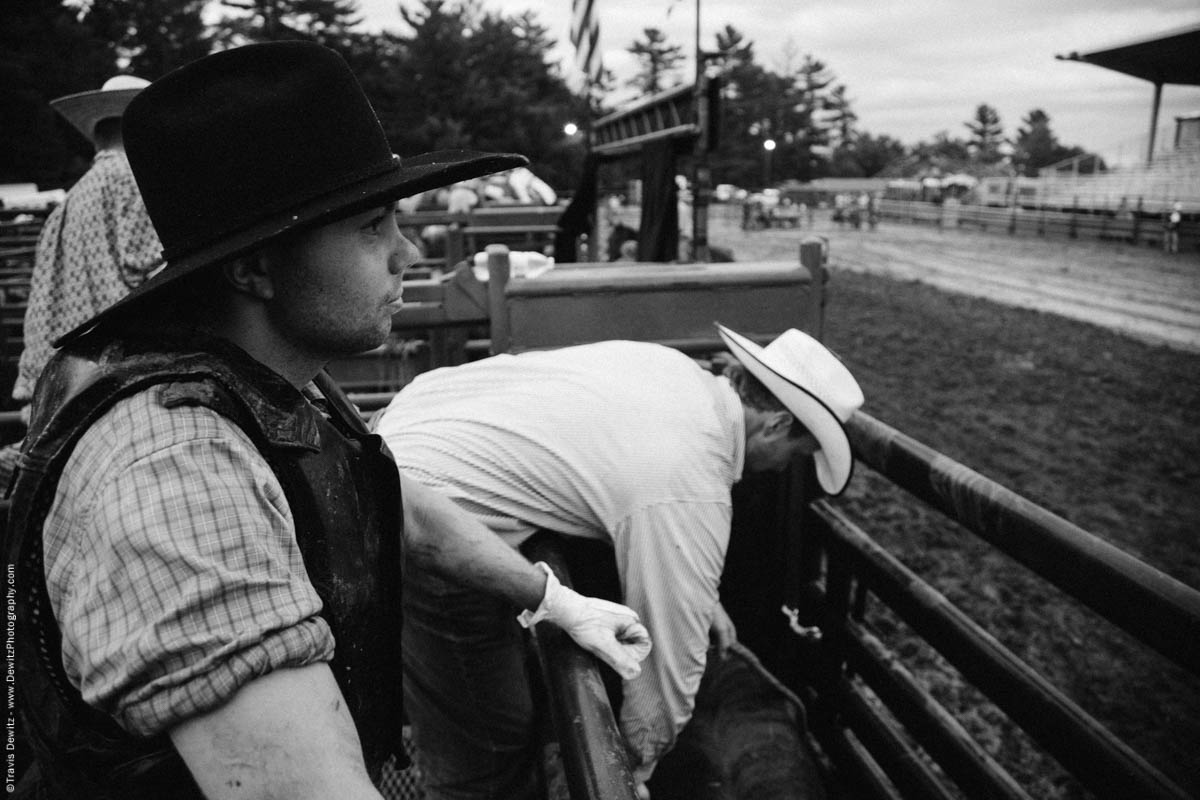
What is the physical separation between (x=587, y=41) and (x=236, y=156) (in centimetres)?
855

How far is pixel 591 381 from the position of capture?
2105mm

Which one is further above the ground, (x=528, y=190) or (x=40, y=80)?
(x=40, y=80)

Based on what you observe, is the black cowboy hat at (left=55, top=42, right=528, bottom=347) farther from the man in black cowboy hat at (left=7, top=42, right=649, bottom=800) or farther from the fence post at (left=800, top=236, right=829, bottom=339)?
the fence post at (left=800, top=236, right=829, bottom=339)

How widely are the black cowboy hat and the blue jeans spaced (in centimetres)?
131

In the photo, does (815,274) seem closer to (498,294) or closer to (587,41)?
(498,294)

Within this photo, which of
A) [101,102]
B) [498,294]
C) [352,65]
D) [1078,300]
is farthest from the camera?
[352,65]

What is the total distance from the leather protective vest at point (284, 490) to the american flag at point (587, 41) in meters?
8.35

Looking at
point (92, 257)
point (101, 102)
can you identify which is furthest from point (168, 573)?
point (101, 102)

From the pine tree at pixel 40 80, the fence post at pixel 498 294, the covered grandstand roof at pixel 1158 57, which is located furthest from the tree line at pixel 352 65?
the covered grandstand roof at pixel 1158 57

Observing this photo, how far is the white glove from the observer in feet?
5.24

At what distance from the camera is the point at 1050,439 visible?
6785 mm

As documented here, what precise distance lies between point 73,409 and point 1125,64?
39.2 meters

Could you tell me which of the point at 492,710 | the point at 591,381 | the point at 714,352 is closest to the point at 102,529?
the point at 591,381

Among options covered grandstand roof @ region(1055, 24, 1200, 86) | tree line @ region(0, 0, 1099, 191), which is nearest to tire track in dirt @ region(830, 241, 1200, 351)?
tree line @ region(0, 0, 1099, 191)
